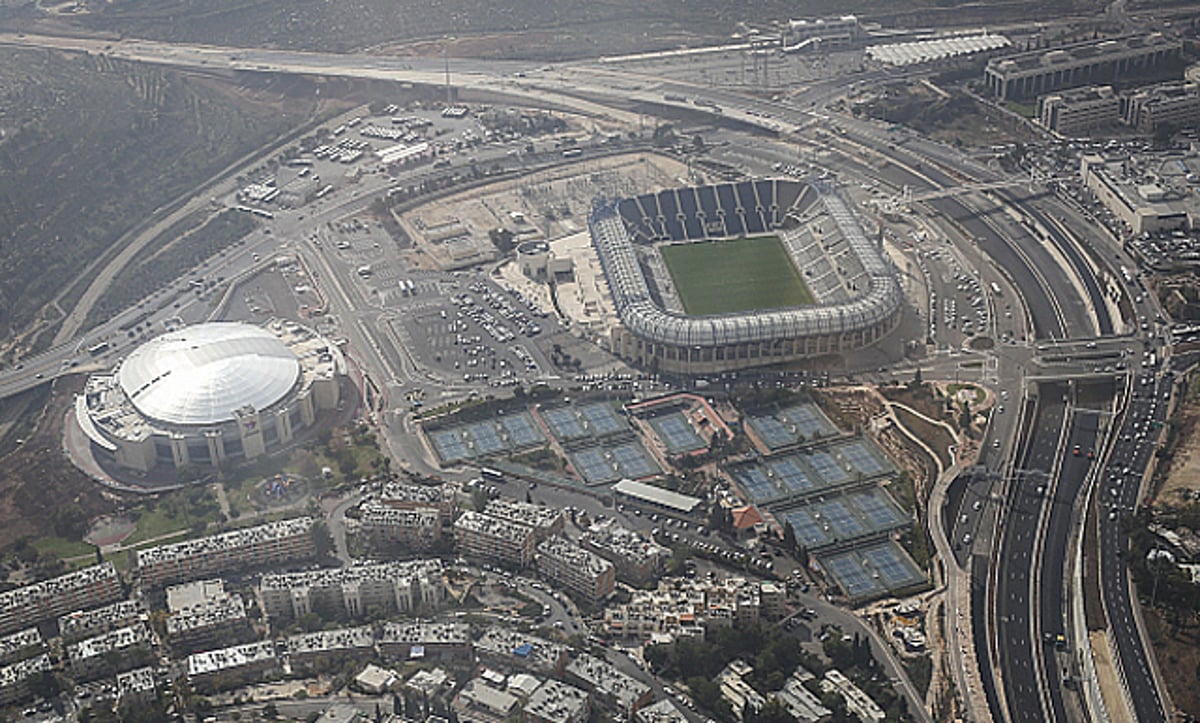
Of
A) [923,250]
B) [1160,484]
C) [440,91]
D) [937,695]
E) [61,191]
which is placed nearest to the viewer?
[937,695]

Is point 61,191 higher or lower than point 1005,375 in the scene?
higher

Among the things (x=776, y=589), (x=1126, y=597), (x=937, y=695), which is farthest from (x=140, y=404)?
(x=1126, y=597)

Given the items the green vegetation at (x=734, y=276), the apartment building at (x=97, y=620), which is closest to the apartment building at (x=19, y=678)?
the apartment building at (x=97, y=620)

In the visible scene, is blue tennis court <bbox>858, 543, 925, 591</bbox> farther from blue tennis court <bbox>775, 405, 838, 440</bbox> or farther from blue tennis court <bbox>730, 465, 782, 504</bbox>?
blue tennis court <bbox>775, 405, 838, 440</bbox>

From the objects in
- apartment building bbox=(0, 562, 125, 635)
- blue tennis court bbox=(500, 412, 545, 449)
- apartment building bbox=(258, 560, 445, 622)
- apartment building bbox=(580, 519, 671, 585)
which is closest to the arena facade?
blue tennis court bbox=(500, 412, 545, 449)

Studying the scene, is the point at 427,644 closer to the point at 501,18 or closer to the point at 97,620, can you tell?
the point at 97,620

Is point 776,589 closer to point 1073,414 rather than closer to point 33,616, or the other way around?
point 1073,414

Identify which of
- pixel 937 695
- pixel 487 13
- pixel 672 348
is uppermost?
pixel 487 13
